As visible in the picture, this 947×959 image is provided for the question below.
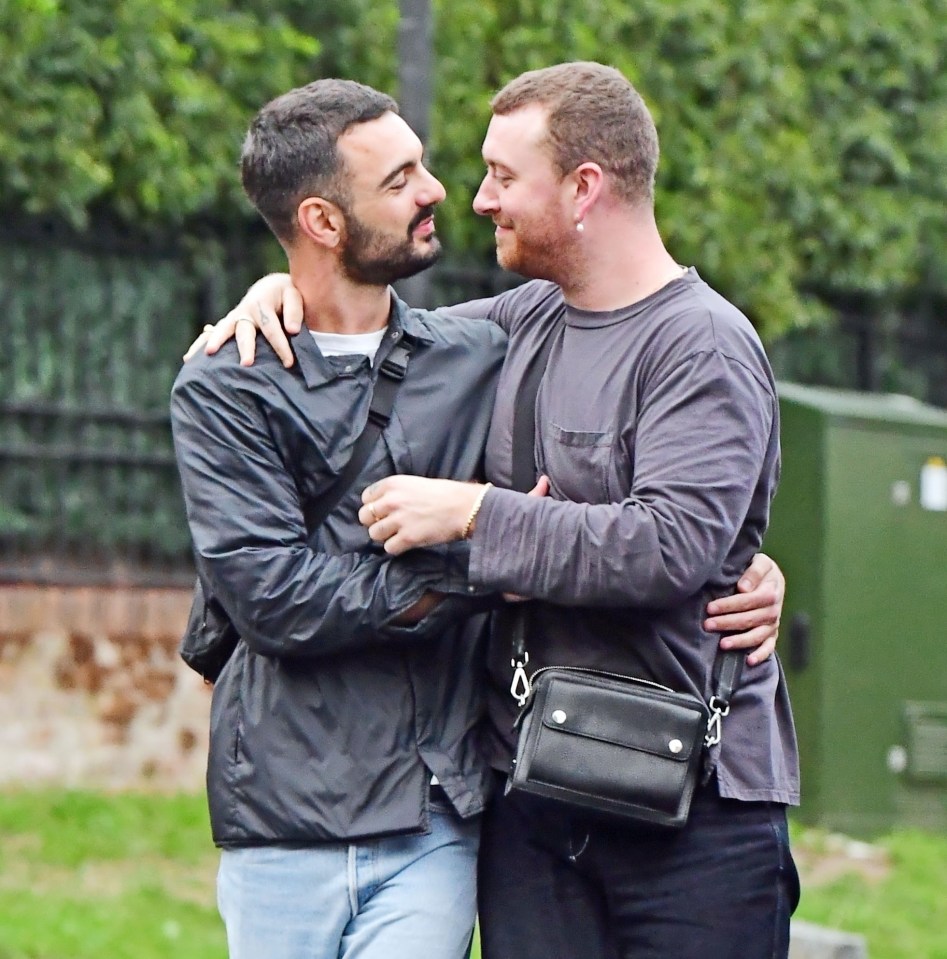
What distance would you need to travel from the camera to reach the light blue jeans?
308cm

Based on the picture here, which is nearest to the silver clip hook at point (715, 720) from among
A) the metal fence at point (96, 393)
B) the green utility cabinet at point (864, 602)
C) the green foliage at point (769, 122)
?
the green utility cabinet at point (864, 602)

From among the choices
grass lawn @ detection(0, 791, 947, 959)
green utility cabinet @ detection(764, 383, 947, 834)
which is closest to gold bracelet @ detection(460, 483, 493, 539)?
grass lawn @ detection(0, 791, 947, 959)

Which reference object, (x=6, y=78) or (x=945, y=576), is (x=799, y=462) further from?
(x=6, y=78)

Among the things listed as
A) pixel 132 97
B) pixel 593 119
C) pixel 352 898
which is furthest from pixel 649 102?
pixel 352 898

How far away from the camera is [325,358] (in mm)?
3182

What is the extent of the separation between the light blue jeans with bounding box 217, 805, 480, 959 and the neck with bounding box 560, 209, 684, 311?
2.93 ft

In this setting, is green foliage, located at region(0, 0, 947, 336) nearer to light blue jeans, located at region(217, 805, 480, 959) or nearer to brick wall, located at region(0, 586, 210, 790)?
brick wall, located at region(0, 586, 210, 790)

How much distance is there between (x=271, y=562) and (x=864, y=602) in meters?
4.76

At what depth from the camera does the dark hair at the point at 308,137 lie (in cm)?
317

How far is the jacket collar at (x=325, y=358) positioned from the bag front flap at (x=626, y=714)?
64cm

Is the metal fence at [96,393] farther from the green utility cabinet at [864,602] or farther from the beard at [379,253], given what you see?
the beard at [379,253]

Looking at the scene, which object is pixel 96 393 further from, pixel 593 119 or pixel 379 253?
pixel 593 119

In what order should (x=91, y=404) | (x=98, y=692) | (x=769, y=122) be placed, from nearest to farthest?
(x=98, y=692) → (x=91, y=404) → (x=769, y=122)

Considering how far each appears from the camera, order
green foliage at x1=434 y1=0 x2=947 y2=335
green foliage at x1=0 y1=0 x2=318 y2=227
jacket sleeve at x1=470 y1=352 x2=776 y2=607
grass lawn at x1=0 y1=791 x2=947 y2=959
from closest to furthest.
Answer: jacket sleeve at x1=470 y1=352 x2=776 y2=607, grass lawn at x1=0 y1=791 x2=947 y2=959, green foliage at x1=0 y1=0 x2=318 y2=227, green foliage at x1=434 y1=0 x2=947 y2=335
